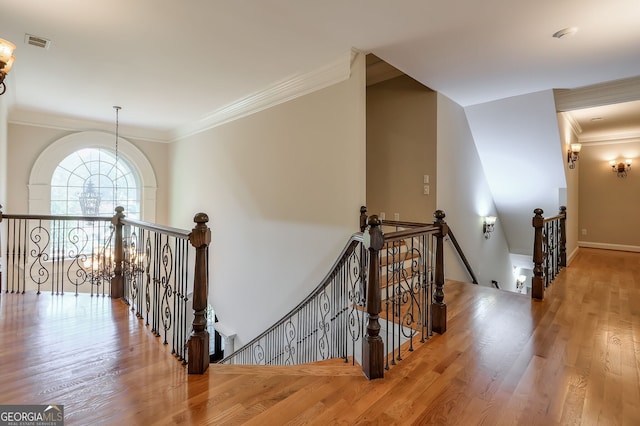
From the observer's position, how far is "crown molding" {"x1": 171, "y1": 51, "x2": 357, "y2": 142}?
11.5 feet

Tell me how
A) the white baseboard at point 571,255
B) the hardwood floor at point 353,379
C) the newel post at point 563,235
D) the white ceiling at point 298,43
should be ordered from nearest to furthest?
the hardwood floor at point 353,379 → the white ceiling at point 298,43 → the newel post at point 563,235 → the white baseboard at point 571,255

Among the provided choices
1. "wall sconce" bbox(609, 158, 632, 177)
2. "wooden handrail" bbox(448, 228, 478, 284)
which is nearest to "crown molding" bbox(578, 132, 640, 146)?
"wall sconce" bbox(609, 158, 632, 177)

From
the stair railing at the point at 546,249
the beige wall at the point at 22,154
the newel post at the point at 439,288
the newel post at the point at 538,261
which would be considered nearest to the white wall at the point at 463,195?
the stair railing at the point at 546,249

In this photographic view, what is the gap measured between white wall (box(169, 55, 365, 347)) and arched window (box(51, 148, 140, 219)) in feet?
5.34

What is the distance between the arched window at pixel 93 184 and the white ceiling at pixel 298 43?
1811mm

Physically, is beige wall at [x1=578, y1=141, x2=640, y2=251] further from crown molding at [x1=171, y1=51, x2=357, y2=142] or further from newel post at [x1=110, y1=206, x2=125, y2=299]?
newel post at [x1=110, y1=206, x2=125, y2=299]

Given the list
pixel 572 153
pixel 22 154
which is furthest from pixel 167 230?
pixel 572 153

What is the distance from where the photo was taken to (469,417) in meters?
1.69

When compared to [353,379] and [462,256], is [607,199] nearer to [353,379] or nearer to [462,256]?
[462,256]

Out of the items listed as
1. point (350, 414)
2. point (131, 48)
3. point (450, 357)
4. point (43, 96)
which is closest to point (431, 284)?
point (450, 357)

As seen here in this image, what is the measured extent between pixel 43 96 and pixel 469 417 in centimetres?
661

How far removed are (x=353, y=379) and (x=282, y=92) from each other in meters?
3.65

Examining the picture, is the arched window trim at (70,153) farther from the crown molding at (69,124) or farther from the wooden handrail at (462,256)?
the wooden handrail at (462,256)

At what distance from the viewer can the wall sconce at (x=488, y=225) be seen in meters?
5.63
